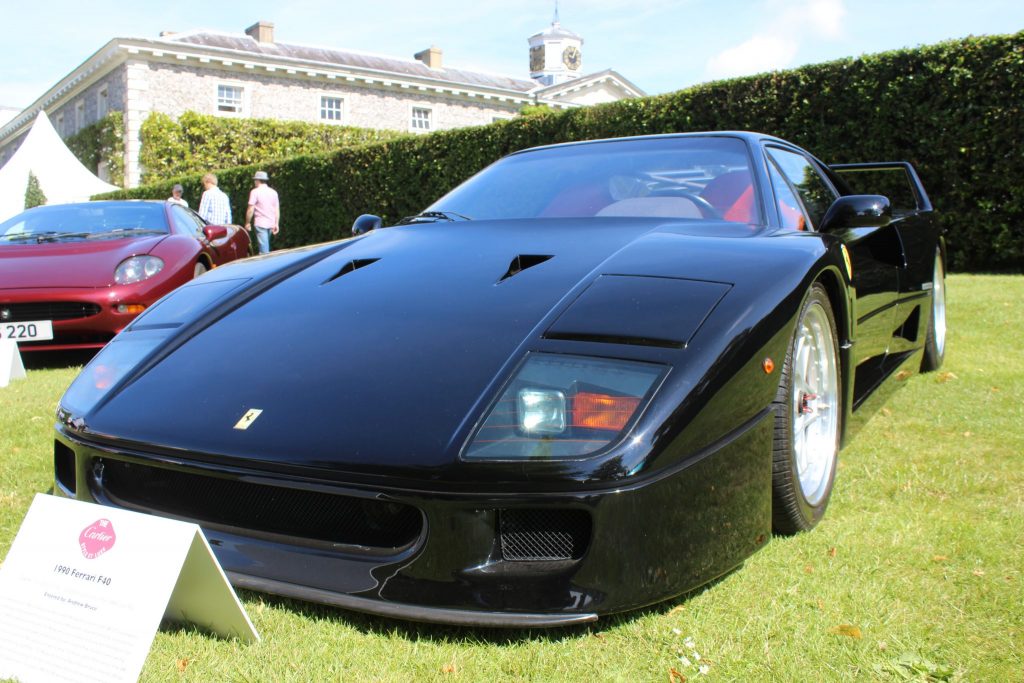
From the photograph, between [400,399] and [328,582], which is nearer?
[328,582]

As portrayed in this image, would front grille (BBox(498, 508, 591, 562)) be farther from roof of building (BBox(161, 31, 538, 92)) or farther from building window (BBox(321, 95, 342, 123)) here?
building window (BBox(321, 95, 342, 123))

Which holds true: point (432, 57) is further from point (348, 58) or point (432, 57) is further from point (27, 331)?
point (27, 331)

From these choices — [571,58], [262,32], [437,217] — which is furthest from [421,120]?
[437,217]

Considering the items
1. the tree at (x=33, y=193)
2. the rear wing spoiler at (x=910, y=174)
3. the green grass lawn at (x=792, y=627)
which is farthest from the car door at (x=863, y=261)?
the tree at (x=33, y=193)

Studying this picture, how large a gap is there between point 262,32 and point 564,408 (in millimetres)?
30464

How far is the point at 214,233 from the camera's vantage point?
19.5 feet

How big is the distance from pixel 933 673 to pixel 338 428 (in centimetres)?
115

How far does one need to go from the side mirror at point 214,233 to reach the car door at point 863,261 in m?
4.03

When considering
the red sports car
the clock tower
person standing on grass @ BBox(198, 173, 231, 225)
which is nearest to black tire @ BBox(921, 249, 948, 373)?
the red sports car

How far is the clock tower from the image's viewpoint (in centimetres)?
5434

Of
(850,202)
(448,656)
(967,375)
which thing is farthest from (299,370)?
(967,375)

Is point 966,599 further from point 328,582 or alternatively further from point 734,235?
point 328,582

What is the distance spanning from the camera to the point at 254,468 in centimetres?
164

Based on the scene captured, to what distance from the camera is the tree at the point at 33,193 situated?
1831 centimetres
